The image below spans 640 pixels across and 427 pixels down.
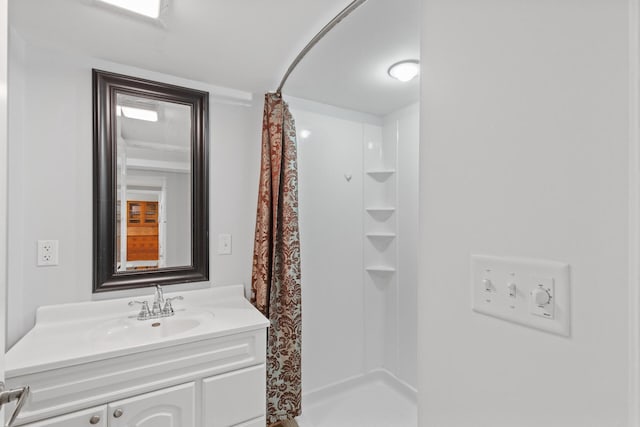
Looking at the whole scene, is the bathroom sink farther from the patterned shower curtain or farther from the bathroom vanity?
the patterned shower curtain

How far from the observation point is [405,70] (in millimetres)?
1599

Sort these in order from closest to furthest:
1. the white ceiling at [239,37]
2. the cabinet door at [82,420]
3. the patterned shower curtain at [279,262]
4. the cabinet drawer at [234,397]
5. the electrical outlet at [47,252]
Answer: the cabinet door at [82,420] → the white ceiling at [239,37] → the cabinet drawer at [234,397] → the electrical outlet at [47,252] → the patterned shower curtain at [279,262]

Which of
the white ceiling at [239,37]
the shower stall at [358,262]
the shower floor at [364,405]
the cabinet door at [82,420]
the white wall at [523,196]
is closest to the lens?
the white wall at [523,196]

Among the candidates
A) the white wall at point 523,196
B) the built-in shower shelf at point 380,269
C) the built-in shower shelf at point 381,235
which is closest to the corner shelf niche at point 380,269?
the built-in shower shelf at point 380,269

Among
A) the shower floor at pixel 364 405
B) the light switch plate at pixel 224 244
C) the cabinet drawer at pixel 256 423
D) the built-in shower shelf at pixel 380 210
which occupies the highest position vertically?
the built-in shower shelf at pixel 380 210

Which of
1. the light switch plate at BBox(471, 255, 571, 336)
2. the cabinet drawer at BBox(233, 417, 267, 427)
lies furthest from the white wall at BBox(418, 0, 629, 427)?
the cabinet drawer at BBox(233, 417, 267, 427)

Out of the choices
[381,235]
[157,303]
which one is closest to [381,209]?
[381,235]

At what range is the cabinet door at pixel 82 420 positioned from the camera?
3.44 feet

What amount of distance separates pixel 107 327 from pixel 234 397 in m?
0.66

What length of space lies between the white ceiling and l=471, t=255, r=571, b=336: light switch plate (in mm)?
1027

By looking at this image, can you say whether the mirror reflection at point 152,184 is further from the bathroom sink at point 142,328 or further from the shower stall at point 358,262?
the shower stall at point 358,262

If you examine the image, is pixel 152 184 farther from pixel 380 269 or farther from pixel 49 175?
pixel 380 269

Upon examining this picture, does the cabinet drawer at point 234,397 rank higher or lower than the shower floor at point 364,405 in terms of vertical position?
higher

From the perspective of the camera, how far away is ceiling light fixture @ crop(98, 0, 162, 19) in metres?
1.14
